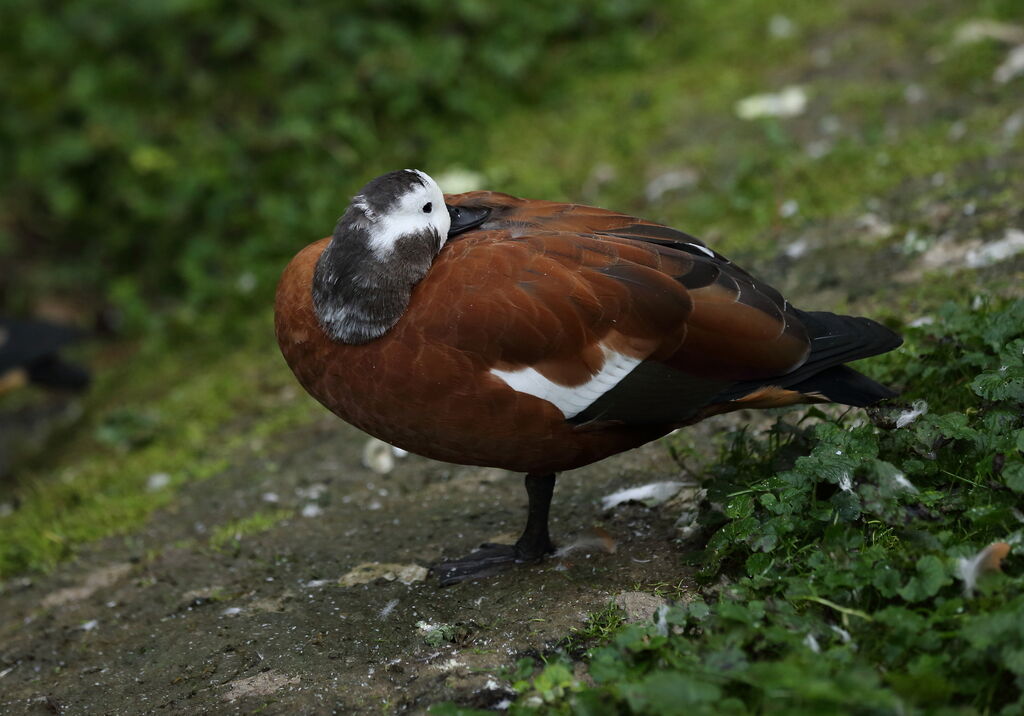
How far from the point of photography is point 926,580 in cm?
247

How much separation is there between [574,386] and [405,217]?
0.68 metres

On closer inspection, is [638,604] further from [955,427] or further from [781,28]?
[781,28]

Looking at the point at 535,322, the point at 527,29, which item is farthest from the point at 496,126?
the point at 535,322

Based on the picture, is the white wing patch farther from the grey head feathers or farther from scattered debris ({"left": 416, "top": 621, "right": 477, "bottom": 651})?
scattered debris ({"left": 416, "top": 621, "right": 477, "bottom": 651})

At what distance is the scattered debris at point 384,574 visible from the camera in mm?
3449

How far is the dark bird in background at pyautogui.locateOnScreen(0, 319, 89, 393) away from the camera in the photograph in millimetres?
6332

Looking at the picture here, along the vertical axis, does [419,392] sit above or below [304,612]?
above

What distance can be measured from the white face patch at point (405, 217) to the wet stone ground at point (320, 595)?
107 centimetres

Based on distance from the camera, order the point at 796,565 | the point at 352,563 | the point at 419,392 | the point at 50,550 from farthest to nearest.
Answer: the point at 50,550 → the point at 352,563 → the point at 419,392 → the point at 796,565

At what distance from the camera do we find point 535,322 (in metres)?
2.97

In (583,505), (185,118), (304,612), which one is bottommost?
(304,612)

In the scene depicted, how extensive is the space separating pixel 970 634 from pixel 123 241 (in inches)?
250

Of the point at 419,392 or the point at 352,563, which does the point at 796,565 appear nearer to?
the point at 419,392

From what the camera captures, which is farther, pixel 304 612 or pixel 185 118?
pixel 185 118
